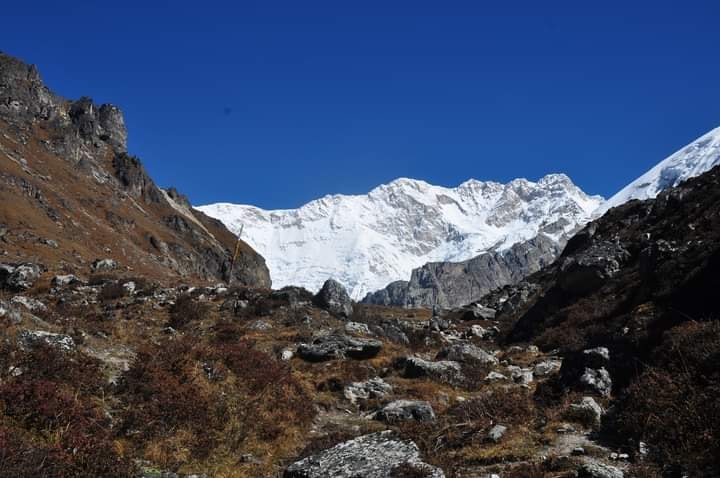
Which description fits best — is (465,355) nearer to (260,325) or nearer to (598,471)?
(260,325)

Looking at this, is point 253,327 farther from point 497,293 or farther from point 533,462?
point 497,293

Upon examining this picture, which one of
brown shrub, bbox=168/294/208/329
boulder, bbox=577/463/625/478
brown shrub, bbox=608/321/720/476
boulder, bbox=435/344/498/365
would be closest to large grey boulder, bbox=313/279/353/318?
brown shrub, bbox=168/294/208/329

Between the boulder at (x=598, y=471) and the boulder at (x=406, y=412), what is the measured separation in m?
5.61

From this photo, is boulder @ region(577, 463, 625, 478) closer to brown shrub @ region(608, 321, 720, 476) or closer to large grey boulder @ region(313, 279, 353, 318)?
brown shrub @ region(608, 321, 720, 476)

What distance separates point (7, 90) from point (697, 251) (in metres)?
124

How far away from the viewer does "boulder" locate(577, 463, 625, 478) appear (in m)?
7.77

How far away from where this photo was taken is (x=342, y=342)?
2192 cm

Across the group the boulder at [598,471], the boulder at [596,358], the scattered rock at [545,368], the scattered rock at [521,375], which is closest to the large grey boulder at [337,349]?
the scattered rock at [521,375]

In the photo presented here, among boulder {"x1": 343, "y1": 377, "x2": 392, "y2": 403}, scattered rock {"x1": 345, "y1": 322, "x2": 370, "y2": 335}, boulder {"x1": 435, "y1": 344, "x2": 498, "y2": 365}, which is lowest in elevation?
boulder {"x1": 343, "y1": 377, "x2": 392, "y2": 403}

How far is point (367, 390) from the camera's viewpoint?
17688mm

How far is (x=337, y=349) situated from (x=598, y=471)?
14.2m

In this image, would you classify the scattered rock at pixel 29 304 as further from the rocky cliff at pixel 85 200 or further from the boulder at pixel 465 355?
the rocky cliff at pixel 85 200

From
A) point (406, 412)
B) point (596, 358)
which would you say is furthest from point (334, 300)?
point (596, 358)

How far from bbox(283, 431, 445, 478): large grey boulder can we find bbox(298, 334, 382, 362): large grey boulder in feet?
32.8
